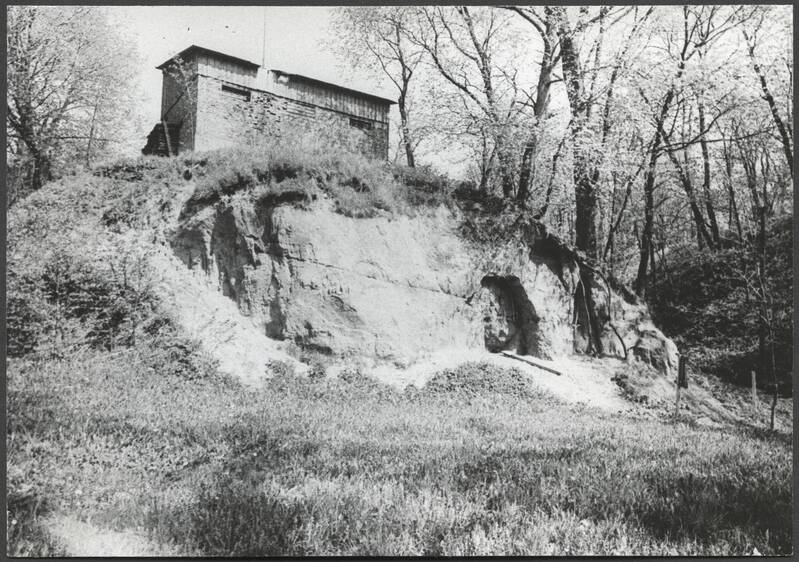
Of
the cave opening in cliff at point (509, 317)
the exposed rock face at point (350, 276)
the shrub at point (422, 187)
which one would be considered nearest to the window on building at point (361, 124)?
the shrub at point (422, 187)

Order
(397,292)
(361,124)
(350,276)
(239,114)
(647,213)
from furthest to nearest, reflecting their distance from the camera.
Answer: (361,124) < (239,114) < (647,213) < (397,292) < (350,276)

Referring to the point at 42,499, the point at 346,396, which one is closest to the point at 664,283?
the point at 346,396

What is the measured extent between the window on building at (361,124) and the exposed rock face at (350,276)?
888cm

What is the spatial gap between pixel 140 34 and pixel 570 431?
25.6 ft

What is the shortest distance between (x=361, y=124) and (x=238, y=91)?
4.63 m

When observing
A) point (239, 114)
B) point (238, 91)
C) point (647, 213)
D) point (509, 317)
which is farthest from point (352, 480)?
point (238, 91)

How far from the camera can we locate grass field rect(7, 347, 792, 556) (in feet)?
14.0

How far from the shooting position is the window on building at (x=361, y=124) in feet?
65.0

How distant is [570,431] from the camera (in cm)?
752

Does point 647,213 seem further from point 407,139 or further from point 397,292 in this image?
point 397,292

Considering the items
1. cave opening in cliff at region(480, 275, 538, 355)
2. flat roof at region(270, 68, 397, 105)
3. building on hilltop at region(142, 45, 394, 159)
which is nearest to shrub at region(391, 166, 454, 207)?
cave opening in cliff at region(480, 275, 538, 355)

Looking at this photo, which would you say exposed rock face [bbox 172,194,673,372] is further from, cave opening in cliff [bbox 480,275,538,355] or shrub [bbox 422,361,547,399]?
shrub [bbox 422,361,547,399]

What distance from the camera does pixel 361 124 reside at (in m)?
20.2

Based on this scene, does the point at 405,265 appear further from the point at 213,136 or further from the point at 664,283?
the point at 213,136
